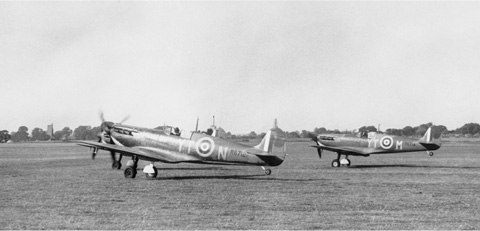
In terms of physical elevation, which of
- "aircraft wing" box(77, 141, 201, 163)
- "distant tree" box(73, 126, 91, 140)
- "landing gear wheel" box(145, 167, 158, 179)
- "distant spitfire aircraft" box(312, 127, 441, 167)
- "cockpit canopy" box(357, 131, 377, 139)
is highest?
"distant tree" box(73, 126, 91, 140)

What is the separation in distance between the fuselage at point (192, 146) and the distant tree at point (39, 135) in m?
133

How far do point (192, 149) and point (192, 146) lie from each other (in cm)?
10

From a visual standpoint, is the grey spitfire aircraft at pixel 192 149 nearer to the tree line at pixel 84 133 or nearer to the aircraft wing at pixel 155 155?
the aircraft wing at pixel 155 155

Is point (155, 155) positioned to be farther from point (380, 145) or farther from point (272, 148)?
point (380, 145)

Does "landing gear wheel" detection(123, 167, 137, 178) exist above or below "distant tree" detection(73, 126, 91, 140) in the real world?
below

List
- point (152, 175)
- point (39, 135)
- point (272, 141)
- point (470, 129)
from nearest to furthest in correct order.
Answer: point (272, 141)
point (152, 175)
point (39, 135)
point (470, 129)

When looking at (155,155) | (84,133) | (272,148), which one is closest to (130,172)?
(155,155)

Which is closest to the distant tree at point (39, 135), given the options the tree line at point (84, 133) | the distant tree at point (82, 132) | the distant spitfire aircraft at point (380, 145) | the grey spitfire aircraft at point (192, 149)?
the tree line at point (84, 133)

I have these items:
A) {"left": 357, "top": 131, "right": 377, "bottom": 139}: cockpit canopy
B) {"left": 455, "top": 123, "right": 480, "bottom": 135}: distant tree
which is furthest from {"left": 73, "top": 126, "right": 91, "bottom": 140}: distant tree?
{"left": 455, "top": 123, "right": 480, "bottom": 135}: distant tree

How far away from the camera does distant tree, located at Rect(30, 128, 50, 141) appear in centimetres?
13915

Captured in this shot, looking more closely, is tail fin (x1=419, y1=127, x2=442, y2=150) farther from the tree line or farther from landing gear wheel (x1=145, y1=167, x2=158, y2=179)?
the tree line

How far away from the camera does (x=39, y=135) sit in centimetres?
14350

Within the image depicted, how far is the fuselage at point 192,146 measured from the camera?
1391cm

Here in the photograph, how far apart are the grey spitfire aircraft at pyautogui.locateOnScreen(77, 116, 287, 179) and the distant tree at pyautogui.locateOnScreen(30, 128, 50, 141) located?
439ft
